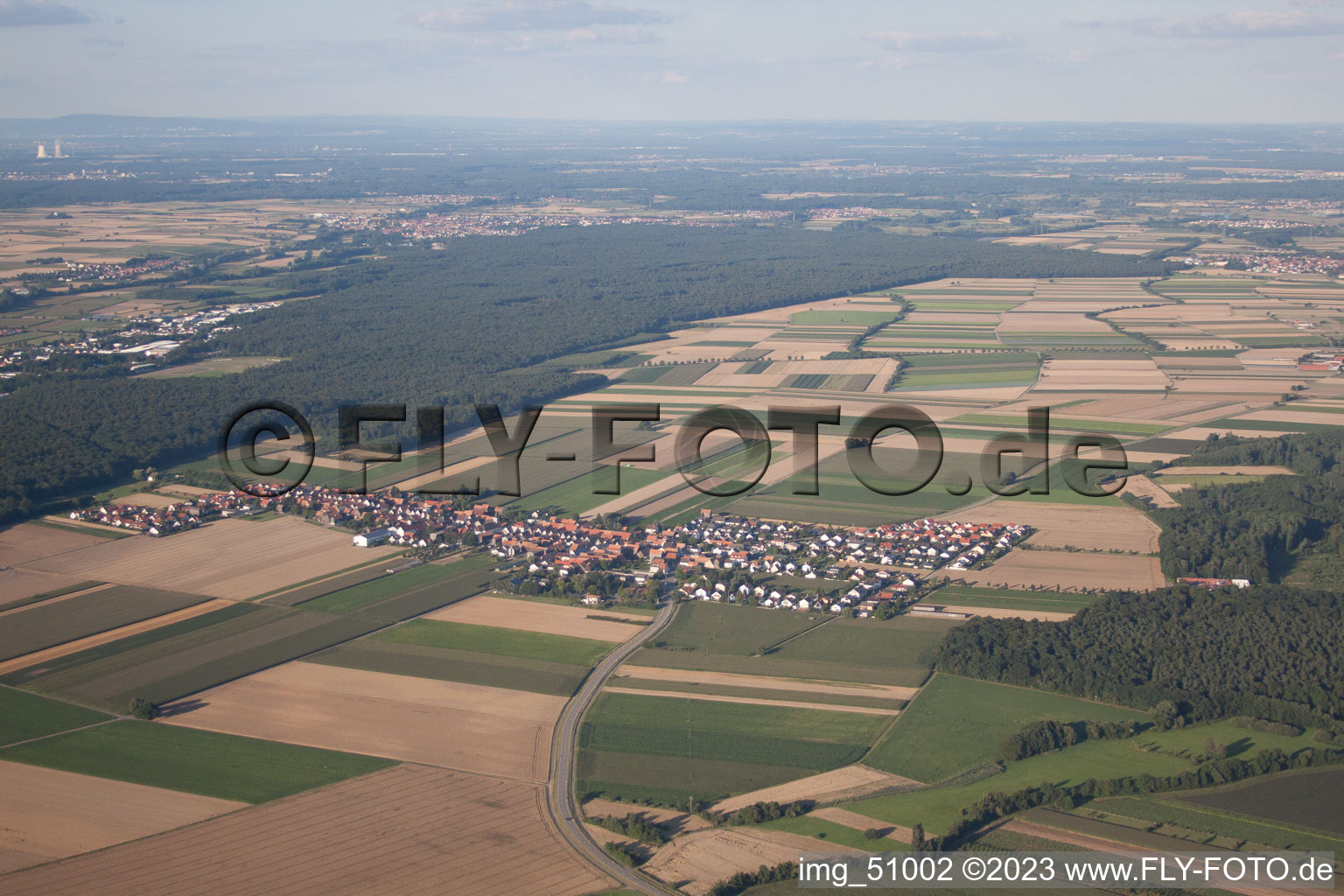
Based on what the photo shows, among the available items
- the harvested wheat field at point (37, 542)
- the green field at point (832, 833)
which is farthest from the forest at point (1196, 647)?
the harvested wheat field at point (37, 542)

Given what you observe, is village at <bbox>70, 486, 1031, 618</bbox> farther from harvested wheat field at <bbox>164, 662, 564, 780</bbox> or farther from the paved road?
harvested wheat field at <bbox>164, 662, 564, 780</bbox>

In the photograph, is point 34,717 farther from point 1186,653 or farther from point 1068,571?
point 1068,571

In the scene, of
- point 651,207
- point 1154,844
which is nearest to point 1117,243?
point 651,207

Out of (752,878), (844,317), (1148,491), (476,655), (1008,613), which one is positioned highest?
(844,317)

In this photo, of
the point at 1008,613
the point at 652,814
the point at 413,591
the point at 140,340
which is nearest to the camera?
the point at 652,814

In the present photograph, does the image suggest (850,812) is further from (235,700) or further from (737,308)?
(737,308)

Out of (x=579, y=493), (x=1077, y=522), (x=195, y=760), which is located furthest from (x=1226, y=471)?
(x=195, y=760)
